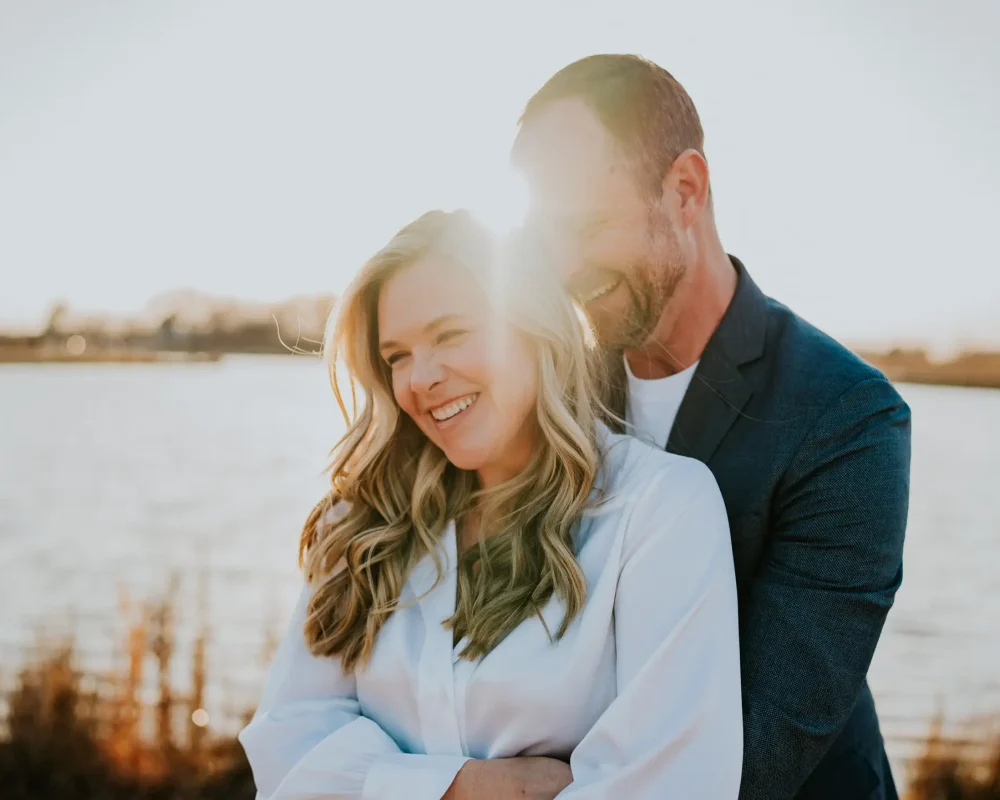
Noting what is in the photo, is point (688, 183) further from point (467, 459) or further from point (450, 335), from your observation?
point (467, 459)

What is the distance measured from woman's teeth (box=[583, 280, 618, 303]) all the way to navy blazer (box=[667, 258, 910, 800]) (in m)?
0.29

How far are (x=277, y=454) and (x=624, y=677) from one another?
14.0 m

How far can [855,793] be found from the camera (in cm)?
215

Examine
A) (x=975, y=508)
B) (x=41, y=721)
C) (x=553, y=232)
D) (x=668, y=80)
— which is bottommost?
(x=975, y=508)

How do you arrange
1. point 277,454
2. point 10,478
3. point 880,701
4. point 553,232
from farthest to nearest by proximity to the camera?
point 277,454 < point 10,478 < point 880,701 < point 553,232

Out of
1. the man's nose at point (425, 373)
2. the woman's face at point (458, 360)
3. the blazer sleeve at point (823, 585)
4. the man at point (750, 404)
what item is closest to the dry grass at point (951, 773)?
the man at point (750, 404)

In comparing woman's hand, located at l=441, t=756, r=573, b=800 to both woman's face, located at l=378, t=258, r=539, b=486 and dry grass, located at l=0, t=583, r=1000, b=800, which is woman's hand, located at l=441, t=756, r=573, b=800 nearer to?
woman's face, located at l=378, t=258, r=539, b=486

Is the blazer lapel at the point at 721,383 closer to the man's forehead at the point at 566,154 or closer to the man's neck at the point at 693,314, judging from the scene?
Result: the man's neck at the point at 693,314

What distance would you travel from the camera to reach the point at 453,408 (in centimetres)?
207

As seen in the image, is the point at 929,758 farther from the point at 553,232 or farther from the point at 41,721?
the point at 41,721

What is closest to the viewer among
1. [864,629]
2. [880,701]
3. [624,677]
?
[624,677]

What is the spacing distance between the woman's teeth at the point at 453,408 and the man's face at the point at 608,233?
0.41 m

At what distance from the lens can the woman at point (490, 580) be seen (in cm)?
169

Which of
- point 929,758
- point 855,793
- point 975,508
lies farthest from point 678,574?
point 975,508
